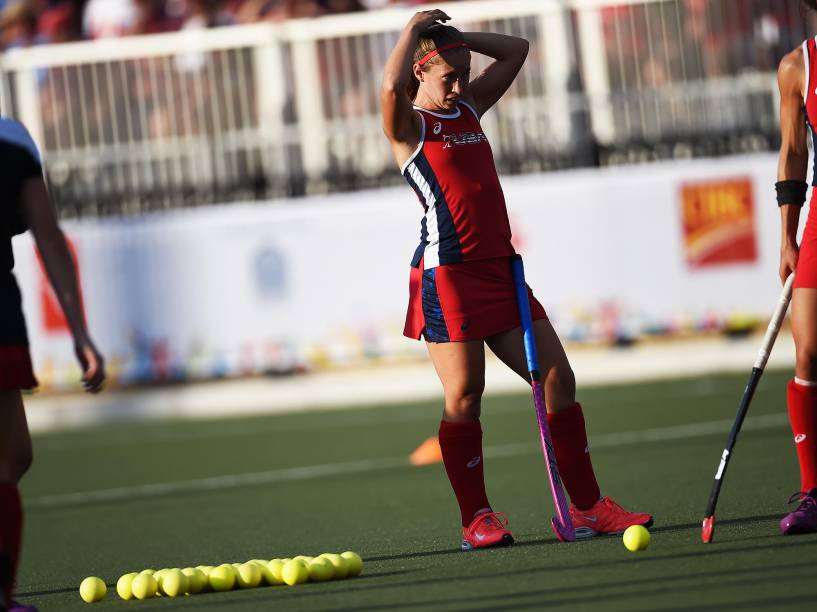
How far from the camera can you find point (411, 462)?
34.3 ft

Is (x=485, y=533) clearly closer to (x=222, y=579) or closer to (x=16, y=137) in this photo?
(x=222, y=579)

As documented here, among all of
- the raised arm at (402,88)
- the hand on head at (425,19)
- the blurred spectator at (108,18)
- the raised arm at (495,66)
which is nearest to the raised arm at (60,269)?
the raised arm at (402,88)

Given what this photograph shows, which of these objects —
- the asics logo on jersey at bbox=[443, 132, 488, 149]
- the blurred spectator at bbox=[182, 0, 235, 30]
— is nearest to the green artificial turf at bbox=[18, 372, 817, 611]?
the asics logo on jersey at bbox=[443, 132, 488, 149]

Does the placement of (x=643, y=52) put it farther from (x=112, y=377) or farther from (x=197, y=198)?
(x=112, y=377)

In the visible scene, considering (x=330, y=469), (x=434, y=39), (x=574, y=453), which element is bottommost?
(x=330, y=469)

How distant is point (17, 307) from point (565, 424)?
2396 mm

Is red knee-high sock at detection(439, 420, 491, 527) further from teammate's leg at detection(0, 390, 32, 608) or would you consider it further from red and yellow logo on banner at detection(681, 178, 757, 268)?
red and yellow logo on banner at detection(681, 178, 757, 268)

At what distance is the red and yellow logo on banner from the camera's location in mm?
14227

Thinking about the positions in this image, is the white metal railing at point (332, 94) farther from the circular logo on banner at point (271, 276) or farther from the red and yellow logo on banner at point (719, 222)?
the circular logo on banner at point (271, 276)

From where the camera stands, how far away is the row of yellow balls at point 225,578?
19.9 feet

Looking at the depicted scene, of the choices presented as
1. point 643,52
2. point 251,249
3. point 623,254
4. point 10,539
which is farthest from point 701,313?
point 10,539

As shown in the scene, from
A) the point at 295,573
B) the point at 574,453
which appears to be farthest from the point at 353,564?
the point at 574,453

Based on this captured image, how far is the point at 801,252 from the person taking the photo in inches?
246

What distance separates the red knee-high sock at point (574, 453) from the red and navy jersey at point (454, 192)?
0.72 m
